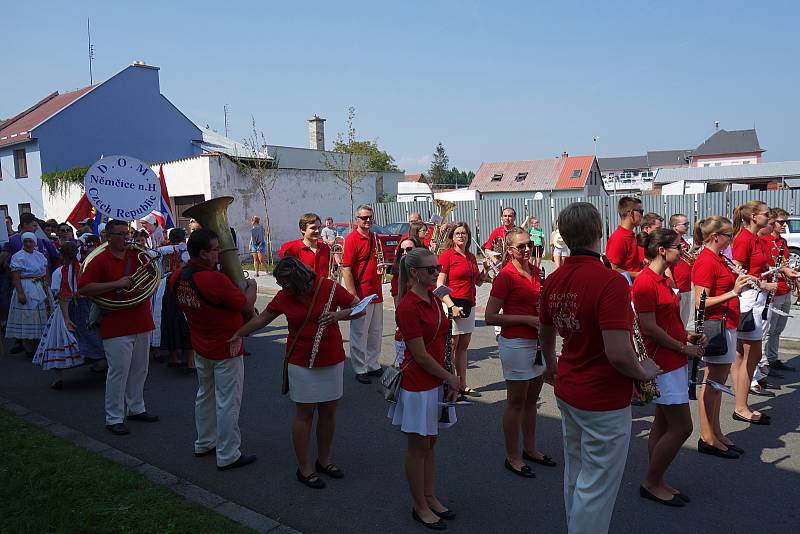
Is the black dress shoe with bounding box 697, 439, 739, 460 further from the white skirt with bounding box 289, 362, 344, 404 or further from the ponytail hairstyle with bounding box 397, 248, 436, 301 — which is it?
the white skirt with bounding box 289, 362, 344, 404

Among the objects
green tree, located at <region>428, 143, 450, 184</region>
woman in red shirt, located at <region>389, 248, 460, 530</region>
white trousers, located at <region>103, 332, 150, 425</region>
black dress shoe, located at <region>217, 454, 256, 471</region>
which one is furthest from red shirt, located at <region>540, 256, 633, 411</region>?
green tree, located at <region>428, 143, 450, 184</region>

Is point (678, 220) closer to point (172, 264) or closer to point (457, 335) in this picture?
point (457, 335)

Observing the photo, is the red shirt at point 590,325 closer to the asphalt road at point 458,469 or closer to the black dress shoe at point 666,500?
the asphalt road at point 458,469

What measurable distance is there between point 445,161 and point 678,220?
128 m

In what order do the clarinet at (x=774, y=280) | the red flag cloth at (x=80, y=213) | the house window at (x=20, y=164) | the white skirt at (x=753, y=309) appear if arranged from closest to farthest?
the white skirt at (x=753, y=309)
the clarinet at (x=774, y=280)
the red flag cloth at (x=80, y=213)
the house window at (x=20, y=164)

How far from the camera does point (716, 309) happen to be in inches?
187

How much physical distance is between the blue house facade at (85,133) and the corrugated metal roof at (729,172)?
30.4 metres

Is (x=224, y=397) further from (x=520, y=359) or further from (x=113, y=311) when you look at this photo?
(x=520, y=359)

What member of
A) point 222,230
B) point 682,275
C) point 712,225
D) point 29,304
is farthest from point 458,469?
point 29,304

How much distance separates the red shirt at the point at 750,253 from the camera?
19.6ft

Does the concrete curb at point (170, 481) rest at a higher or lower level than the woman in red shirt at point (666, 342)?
lower

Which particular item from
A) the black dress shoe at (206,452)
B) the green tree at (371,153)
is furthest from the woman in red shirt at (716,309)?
the green tree at (371,153)

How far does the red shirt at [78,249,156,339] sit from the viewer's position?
5602 millimetres

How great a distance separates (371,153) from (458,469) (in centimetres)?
3432
